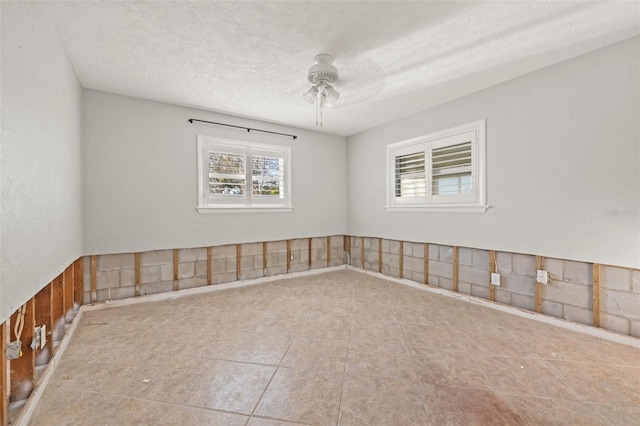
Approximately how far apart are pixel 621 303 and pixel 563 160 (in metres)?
1.43

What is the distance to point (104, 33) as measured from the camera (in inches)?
92.6

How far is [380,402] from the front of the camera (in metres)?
1.71

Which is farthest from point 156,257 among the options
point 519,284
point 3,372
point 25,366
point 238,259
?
point 519,284

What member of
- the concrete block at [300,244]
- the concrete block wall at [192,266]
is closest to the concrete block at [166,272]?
the concrete block wall at [192,266]

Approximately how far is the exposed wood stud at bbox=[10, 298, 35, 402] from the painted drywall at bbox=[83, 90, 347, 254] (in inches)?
71.4

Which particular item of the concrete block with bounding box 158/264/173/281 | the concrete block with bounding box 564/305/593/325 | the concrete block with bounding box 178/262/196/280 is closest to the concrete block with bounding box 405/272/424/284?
the concrete block with bounding box 564/305/593/325

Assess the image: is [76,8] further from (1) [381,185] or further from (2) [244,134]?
(1) [381,185]

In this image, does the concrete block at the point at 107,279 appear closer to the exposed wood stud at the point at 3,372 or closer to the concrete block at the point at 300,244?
the exposed wood stud at the point at 3,372

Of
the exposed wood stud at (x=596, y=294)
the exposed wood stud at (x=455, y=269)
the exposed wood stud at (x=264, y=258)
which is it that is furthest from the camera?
the exposed wood stud at (x=264, y=258)

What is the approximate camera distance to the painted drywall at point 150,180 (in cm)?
341

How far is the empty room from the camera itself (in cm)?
172

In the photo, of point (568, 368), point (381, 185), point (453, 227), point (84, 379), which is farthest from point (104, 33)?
point (568, 368)

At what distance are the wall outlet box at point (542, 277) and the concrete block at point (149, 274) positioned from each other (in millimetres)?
4706

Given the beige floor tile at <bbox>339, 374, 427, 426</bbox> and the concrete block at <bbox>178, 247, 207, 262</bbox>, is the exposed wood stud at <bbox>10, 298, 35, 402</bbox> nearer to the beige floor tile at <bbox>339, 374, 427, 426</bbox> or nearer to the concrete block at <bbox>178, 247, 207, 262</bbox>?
the beige floor tile at <bbox>339, 374, 427, 426</bbox>
